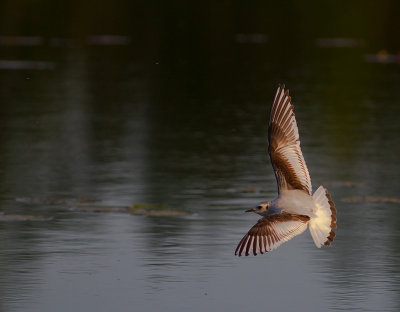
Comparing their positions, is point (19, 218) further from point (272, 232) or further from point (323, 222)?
point (323, 222)

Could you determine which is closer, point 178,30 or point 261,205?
point 261,205

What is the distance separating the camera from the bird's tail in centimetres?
959

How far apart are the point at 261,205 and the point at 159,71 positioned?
56.3 ft

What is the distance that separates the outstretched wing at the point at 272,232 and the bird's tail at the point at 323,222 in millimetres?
82

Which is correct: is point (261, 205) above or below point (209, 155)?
above

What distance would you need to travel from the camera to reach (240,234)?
12.1 metres

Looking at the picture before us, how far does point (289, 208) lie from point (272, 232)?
0.21m

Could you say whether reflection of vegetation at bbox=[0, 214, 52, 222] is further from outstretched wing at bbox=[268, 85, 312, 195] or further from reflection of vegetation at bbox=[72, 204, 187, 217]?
outstretched wing at bbox=[268, 85, 312, 195]

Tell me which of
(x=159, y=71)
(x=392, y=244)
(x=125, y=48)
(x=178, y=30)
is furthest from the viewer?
(x=178, y=30)

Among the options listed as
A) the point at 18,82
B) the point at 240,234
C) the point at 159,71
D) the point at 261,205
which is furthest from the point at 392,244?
the point at 159,71

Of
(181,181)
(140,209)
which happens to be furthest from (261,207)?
(181,181)

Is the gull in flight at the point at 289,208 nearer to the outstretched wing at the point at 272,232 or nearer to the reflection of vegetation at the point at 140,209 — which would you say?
the outstretched wing at the point at 272,232

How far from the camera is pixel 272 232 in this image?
31.8ft

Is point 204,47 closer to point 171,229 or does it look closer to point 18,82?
point 18,82
